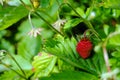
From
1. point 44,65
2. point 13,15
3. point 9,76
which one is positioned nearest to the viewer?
point 13,15

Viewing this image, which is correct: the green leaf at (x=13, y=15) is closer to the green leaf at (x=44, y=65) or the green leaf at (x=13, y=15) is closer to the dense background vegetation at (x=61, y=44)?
the dense background vegetation at (x=61, y=44)

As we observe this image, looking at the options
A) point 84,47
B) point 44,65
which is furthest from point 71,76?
point 44,65

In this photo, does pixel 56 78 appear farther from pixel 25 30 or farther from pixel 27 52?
pixel 25 30

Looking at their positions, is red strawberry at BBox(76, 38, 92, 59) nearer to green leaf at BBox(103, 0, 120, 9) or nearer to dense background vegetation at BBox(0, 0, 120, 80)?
dense background vegetation at BBox(0, 0, 120, 80)

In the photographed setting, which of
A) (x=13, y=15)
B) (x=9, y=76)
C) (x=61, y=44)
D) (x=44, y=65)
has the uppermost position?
(x=13, y=15)

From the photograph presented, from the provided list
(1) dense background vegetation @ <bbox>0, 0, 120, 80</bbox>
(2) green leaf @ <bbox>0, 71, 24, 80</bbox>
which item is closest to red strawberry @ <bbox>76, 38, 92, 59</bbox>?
(1) dense background vegetation @ <bbox>0, 0, 120, 80</bbox>

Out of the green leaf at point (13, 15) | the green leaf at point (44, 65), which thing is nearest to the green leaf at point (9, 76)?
the green leaf at point (44, 65)

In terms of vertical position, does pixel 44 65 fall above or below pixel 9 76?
above

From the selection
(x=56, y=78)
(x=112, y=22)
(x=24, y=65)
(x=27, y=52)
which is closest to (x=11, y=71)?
(x=24, y=65)

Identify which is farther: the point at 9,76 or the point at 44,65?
the point at 9,76

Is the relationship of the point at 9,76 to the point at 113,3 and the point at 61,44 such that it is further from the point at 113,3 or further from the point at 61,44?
the point at 113,3
